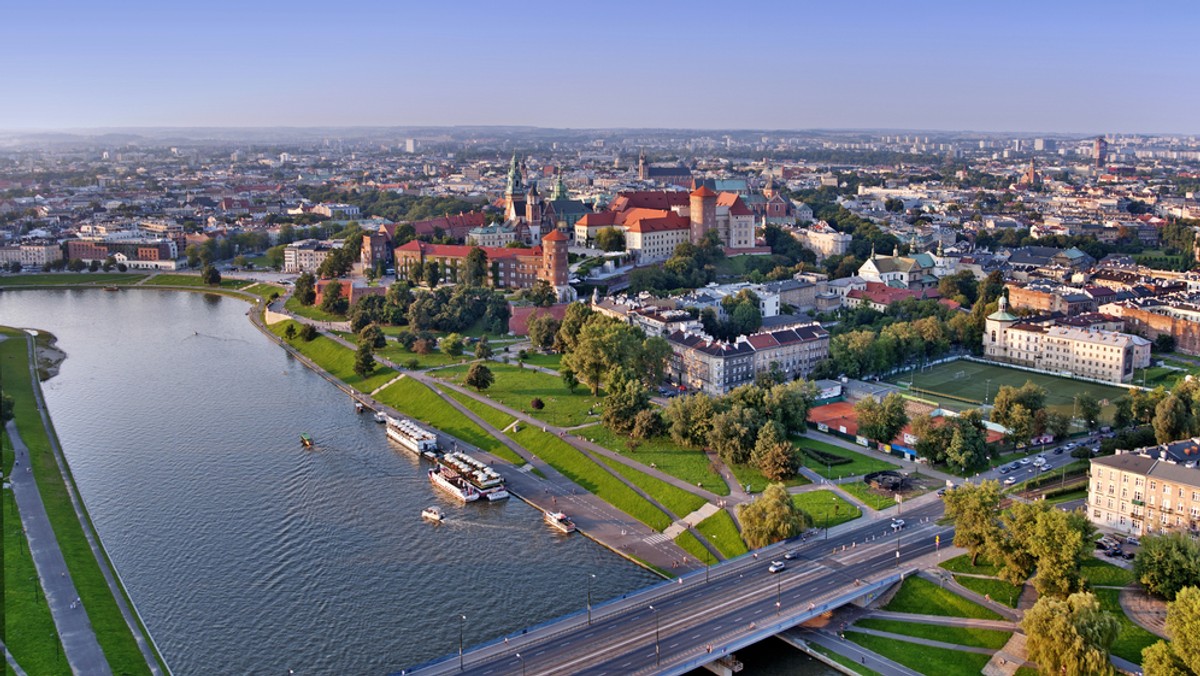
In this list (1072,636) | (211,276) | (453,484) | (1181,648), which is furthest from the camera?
(211,276)

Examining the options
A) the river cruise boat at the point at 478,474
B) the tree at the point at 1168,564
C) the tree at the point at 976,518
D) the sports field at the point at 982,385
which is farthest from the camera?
the sports field at the point at 982,385

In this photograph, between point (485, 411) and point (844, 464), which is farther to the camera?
point (485, 411)

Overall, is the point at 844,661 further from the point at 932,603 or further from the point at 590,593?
the point at 590,593

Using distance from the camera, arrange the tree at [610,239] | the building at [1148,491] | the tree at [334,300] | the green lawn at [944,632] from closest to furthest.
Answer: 1. the green lawn at [944,632]
2. the building at [1148,491]
3. the tree at [334,300]
4. the tree at [610,239]

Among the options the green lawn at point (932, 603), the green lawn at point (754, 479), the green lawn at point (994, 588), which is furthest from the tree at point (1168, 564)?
the green lawn at point (754, 479)

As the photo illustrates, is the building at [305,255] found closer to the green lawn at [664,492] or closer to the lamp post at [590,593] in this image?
the green lawn at [664,492]

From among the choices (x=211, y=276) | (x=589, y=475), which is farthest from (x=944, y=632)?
(x=211, y=276)
